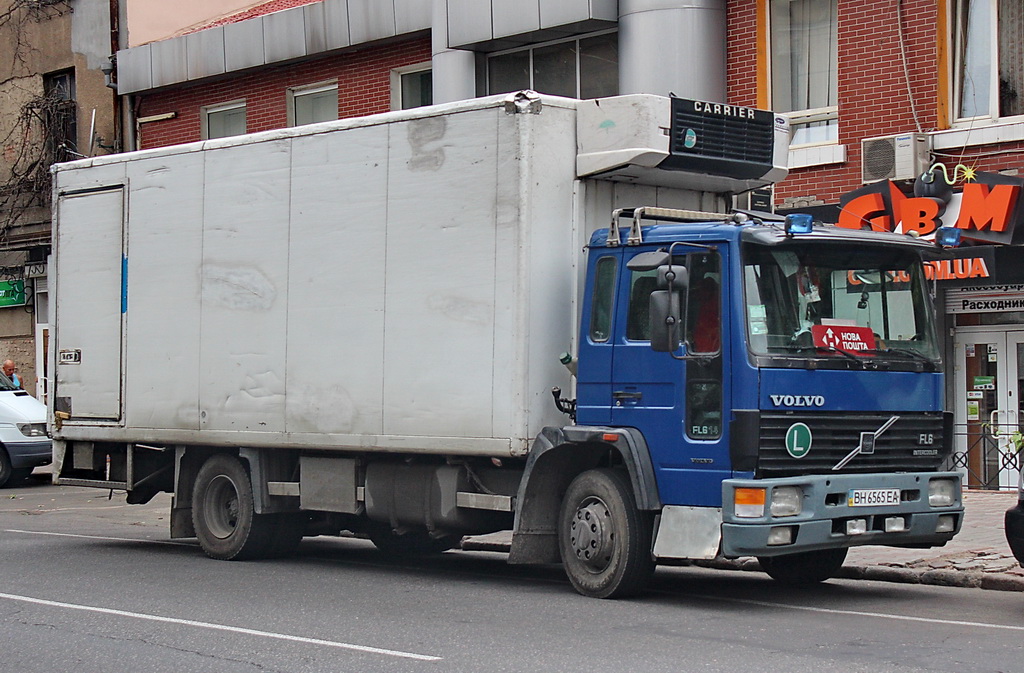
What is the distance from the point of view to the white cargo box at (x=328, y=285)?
10289 mm

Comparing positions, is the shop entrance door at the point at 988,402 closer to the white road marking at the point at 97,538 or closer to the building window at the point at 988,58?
the building window at the point at 988,58

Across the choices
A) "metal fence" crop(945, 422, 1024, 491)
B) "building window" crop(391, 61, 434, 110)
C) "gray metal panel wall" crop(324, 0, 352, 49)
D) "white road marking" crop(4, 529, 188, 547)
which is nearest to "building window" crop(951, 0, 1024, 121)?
"metal fence" crop(945, 422, 1024, 491)

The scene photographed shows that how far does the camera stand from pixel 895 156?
55.2ft

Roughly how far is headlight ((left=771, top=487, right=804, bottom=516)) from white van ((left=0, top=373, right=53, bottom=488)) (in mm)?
15996

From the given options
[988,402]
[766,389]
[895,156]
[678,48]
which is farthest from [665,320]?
[988,402]

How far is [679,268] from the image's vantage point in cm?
932

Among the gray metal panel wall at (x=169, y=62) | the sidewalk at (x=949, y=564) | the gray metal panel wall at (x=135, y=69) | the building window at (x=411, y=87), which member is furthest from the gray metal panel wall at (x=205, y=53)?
the sidewalk at (x=949, y=564)

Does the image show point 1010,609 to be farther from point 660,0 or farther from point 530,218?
point 660,0

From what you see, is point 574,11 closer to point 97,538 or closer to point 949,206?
point 949,206

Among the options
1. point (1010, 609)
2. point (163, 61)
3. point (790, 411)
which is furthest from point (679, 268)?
point (163, 61)

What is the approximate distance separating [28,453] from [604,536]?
15.2 metres

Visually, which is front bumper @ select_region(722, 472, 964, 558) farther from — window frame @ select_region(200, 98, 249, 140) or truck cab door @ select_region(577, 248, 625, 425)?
window frame @ select_region(200, 98, 249, 140)

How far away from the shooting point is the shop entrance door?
1772 centimetres

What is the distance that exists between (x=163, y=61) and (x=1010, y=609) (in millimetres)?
19065
